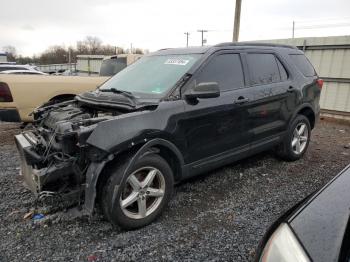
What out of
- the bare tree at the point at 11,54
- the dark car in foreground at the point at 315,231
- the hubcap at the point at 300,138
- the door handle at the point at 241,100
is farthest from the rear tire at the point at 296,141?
the bare tree at the point at 11,54

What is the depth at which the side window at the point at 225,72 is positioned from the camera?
12.6 feet

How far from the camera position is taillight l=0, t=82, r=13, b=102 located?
18.9 feet

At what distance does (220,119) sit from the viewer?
385cm

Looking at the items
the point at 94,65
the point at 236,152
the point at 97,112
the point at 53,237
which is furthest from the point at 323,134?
the point at 94,65

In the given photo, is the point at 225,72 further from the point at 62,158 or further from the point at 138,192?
the point at 62,158

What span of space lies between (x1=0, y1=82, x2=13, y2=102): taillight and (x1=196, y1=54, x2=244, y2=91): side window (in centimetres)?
393

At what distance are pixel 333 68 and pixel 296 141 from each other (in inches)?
208

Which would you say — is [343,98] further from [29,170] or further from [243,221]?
[29,170]

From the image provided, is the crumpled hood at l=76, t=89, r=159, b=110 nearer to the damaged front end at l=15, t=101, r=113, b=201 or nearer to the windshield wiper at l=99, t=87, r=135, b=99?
the windshield wiper at l=99, t=87, r=135, b=99

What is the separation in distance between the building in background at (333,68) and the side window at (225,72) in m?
6.30

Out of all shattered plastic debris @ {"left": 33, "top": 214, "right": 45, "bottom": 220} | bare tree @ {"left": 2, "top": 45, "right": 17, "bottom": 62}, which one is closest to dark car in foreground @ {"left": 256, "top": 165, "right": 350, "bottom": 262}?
shattered plastic debris @ {"left": 33, "top": 214, "right": 45, "bottom": 220}

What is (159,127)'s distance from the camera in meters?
3.26

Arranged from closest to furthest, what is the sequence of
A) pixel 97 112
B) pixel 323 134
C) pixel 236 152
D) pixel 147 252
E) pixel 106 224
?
pixel 147 252 < pixel 106 224 < pixel 97 112 < pixel 236 152 < pixel 323 134

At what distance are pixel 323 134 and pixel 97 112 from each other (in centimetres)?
602
